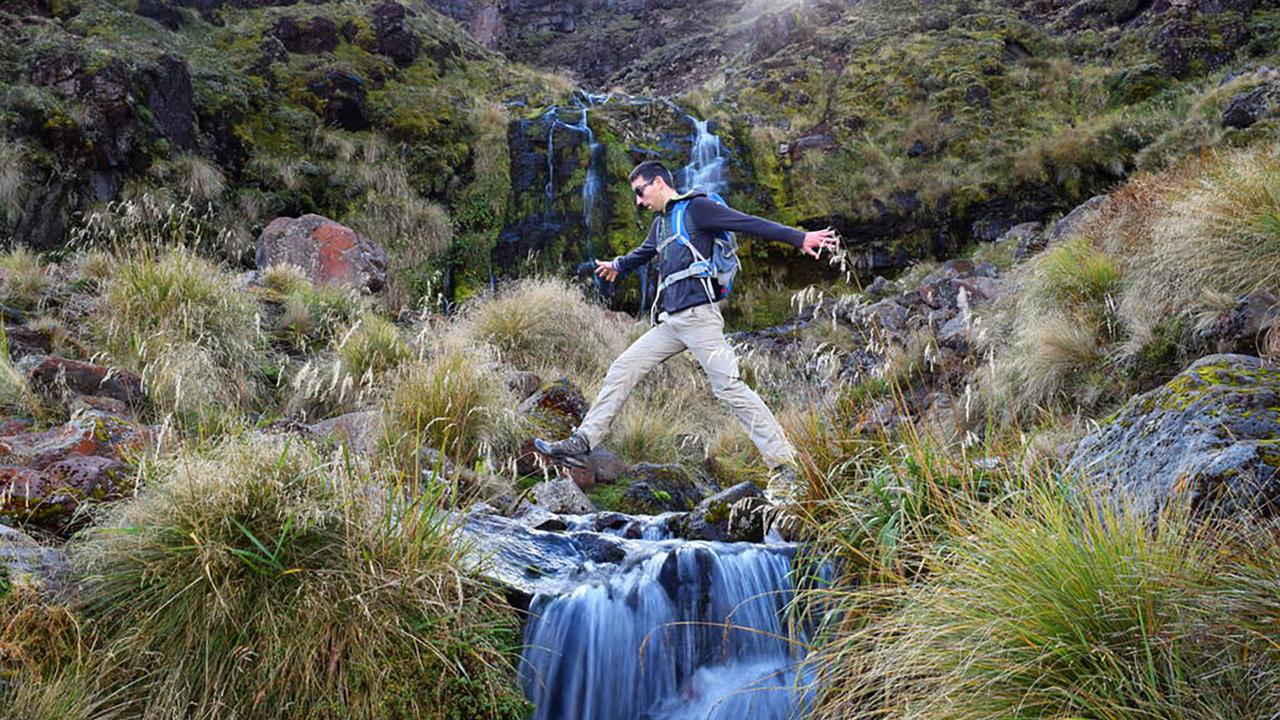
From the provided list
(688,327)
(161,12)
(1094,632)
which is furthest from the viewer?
(161,12)

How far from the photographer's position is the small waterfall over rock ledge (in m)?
3.40

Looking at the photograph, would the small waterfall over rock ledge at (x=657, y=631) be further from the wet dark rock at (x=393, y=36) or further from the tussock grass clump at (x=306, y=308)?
the wet dark rock at (x=393, y=36)

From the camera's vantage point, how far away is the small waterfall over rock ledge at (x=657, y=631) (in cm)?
340

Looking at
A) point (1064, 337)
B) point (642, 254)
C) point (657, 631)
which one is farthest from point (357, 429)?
point (1064, 337)

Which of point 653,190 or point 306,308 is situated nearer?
point 653,190

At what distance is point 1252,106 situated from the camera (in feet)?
38.0

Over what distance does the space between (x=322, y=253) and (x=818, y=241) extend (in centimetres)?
858

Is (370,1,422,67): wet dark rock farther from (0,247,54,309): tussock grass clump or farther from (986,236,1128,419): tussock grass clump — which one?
(986,236,1128,419): tussock grass clump

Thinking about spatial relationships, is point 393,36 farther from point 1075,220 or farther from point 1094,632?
point 1094,632

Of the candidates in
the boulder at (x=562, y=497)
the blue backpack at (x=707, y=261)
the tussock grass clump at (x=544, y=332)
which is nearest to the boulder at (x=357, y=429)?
the boulder at (x=562, y=497)

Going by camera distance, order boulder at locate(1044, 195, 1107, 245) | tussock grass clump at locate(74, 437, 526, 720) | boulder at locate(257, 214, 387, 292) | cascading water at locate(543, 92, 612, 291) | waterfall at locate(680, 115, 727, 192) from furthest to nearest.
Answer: waterfall at locate(680, 115, 727, 192) → cascading water at locate(543, 92, 612, 291) → boulder at locate(257, 214, 387, 292) → boulder at locate(1044, 195, 1107, 245) → tussock grass clump at locate(74, 437, 526, 720)

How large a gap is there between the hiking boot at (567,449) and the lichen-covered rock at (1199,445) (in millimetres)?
3139

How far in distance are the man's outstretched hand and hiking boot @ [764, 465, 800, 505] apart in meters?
1.20

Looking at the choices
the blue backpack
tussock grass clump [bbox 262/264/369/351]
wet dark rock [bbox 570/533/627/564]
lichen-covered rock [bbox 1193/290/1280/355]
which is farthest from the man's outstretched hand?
tussock grass clump [bbox 262/264/369/351]
